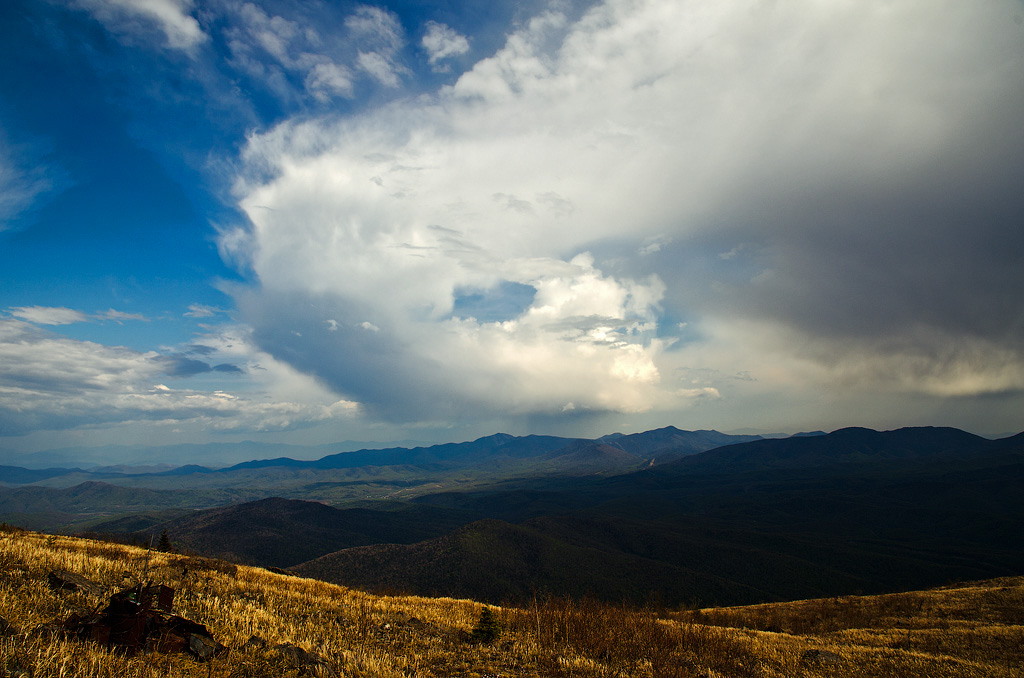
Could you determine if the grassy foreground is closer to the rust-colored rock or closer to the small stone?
the small stone

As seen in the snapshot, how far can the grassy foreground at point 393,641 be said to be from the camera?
722 centimetres

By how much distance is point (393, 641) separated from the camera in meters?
11.4

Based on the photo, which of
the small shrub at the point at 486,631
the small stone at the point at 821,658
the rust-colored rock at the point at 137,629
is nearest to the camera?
the rust-colored rock at the point at 137,629

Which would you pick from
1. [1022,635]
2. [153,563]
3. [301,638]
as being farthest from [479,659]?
[1022,635]

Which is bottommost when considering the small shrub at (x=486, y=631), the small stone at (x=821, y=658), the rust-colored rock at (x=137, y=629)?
the small stone at (x=821, y=658)

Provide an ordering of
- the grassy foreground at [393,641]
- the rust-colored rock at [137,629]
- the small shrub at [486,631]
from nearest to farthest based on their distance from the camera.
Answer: the rust-colored rock at [137,629], the grassy foreground at [393,641], the small shrub at [486,631]

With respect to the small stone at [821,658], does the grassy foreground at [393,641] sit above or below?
above

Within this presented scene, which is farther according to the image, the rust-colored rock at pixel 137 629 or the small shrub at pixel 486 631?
the small shrub at pixel 486 631

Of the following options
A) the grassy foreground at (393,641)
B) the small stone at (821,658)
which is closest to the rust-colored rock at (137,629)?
the grassy foreground at (393,641)

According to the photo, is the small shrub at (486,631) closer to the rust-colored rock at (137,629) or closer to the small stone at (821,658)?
the rust-colored rock at (137,629)

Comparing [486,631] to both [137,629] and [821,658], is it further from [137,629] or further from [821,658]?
[821,658]

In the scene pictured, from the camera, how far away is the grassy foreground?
7219mm

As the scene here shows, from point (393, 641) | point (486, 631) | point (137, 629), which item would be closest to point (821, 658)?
point (486, 631)

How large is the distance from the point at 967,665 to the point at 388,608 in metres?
17.6
